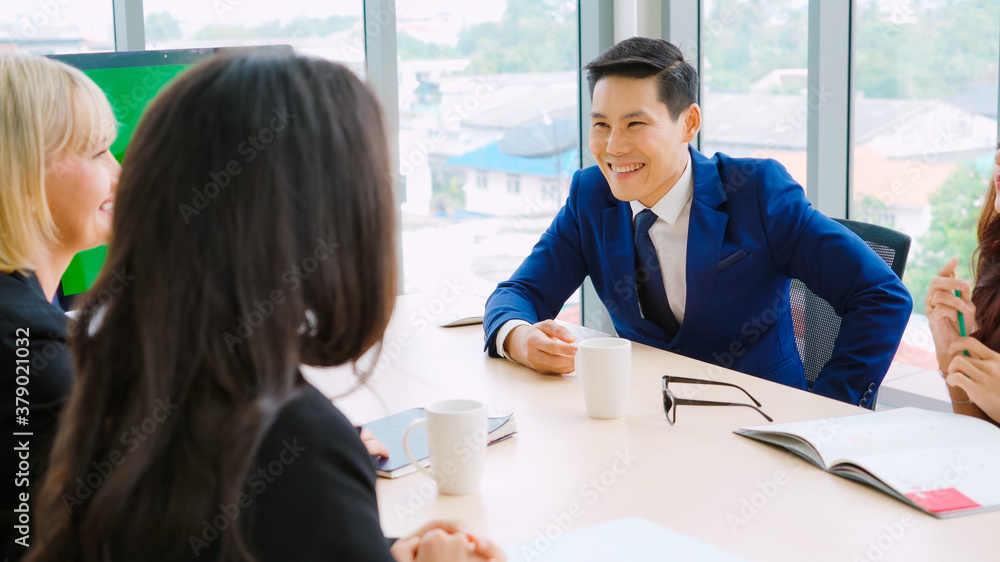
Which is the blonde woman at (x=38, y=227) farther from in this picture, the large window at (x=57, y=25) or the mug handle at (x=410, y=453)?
the large window at (x=57, y=25)

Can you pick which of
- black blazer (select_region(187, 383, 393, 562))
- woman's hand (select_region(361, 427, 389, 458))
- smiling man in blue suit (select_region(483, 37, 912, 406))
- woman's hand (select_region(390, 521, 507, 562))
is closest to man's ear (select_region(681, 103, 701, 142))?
smiling man in blue suit (select_region(483, 37, 912, 406))

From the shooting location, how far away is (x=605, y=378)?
1308 mm

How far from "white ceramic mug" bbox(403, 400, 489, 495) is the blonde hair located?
0.55 m

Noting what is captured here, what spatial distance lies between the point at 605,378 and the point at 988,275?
2.55ft

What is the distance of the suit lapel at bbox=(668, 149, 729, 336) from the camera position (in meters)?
1.86

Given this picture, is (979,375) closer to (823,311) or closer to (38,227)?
(823,311)

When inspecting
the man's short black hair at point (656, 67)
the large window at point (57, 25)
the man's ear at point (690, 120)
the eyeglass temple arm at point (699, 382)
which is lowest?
the eyeglass temple arm at point (699, 382)

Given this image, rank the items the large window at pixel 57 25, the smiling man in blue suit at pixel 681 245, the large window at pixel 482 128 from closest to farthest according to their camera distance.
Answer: the smiling man in blue suit at pixel 681 245 → the large window at pixel 57 25 → the large window at pixel 482 128

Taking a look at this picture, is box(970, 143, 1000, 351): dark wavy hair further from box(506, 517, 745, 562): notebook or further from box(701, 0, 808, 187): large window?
box(701, 0, 808, 187): large window

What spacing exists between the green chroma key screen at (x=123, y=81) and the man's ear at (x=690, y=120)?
107cm

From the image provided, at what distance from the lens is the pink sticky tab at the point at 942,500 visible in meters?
0.97

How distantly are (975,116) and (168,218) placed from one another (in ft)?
8.71

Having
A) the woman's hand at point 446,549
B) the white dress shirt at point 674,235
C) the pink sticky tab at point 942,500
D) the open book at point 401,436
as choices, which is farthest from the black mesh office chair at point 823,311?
the woman's hand at point 446,549

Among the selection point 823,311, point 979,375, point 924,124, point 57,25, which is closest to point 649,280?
point 823,311
